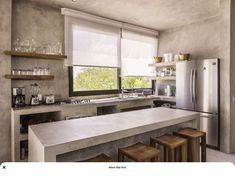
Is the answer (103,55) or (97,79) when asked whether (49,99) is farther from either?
(103,55)

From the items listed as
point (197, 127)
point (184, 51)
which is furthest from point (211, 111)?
→ point (184, 51)

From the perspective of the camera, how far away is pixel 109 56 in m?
4.32

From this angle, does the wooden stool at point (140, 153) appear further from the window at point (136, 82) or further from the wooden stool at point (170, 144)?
the window at point (136, 82)

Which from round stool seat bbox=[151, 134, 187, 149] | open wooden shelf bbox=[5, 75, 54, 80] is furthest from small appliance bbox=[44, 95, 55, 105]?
round stool seat bbox=[151, 134, 187, 149]

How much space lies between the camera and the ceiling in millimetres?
3355

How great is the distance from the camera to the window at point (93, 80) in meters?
3.89

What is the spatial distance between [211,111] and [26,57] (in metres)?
3.74

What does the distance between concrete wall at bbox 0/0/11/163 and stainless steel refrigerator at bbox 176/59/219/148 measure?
3.50 metres

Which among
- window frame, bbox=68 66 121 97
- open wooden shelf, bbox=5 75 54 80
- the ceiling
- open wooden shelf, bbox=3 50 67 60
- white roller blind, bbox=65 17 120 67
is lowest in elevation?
window frame, bbox=68 66 121 97

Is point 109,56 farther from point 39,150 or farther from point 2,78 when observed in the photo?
point 39,150

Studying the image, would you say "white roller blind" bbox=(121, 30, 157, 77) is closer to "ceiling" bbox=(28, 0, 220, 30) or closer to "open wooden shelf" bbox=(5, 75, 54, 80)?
"ceiling" bbox=(28, 0, 220, 30)

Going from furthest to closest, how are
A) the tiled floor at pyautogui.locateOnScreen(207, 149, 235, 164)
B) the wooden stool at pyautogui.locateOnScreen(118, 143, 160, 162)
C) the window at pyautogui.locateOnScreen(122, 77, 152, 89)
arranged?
1. the window at pyautogui.locateOnScreen(122, 77, 152, 89)
2. the tiled floor at pyautogui.locateOnScreen(207, 149, 235, 164)
3. the wooden stool at pyautogui.locateOnScreen(118, 143, 160, 162)

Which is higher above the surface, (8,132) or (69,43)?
(69,43)

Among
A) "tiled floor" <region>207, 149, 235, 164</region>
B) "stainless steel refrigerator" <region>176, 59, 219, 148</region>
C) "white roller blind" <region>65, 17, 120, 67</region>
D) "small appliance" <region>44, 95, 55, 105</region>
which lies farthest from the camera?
"white roller blind" <region>65, 17, 120, 67</region>
